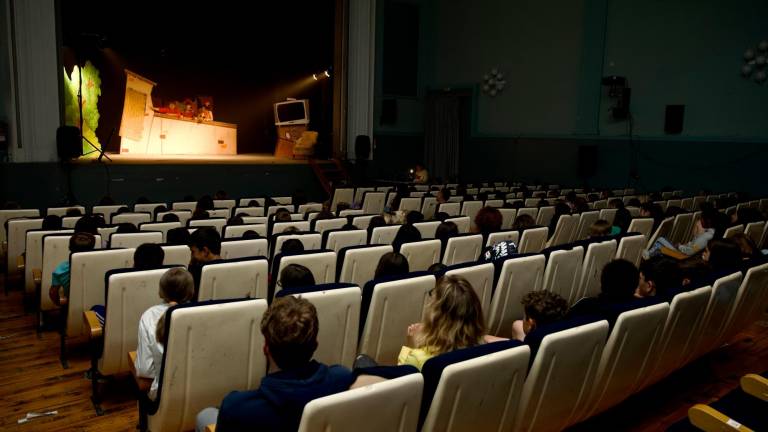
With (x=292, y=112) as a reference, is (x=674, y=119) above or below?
below

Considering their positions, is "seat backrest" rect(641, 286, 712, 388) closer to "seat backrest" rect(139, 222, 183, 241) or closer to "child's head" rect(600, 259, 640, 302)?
"child's head" rect(600, 259, 640, 302)

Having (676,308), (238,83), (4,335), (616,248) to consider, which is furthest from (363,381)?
(238,83)

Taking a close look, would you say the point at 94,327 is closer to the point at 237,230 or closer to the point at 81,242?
the point at 81,242

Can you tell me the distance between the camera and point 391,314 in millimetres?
2885

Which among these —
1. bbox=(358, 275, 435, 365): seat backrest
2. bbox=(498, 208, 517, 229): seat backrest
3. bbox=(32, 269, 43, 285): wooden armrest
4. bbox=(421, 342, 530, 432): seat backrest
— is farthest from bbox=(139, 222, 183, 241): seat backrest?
bbox=(421, 342, 530, 432): seat backrest

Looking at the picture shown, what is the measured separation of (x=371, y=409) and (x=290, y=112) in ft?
51.7

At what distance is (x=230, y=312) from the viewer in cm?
238

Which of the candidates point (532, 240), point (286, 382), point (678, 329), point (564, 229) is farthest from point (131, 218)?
point (678, 329)

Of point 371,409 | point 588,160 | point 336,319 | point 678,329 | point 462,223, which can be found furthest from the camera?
point 588,160

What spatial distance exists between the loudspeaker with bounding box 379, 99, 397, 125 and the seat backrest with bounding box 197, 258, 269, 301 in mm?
12733

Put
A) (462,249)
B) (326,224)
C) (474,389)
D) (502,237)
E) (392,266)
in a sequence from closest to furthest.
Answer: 1. (474,389)
2. (392,266)
3. (462,249)
4. (502,237)
5. (326,224)

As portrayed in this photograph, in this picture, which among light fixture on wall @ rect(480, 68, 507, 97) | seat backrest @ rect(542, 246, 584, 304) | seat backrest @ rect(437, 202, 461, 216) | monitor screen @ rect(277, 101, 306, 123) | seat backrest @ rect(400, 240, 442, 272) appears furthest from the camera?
monitor screen @ rect(277, 101, 306, 123)

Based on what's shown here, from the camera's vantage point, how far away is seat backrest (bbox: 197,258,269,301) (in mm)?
3198

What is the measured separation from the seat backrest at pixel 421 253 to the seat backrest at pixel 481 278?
87 cm
